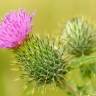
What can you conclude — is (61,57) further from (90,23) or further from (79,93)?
(90,23)

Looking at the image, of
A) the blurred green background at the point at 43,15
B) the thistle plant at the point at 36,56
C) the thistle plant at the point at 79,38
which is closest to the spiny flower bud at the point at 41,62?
the thistle plant at the point at 36,56

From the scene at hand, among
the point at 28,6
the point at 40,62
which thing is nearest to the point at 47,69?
the point at 40,62

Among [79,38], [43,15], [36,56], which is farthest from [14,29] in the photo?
[43,15]

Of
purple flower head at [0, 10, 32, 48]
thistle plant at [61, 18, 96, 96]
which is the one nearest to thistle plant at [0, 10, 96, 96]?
purple flower head at [0, 10, 32, 48]

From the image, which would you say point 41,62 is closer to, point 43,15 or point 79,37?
point 79,37

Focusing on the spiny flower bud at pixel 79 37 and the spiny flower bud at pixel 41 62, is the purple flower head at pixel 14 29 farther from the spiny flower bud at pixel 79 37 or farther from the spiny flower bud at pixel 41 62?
the spiny flower bud at pixel 79 37
